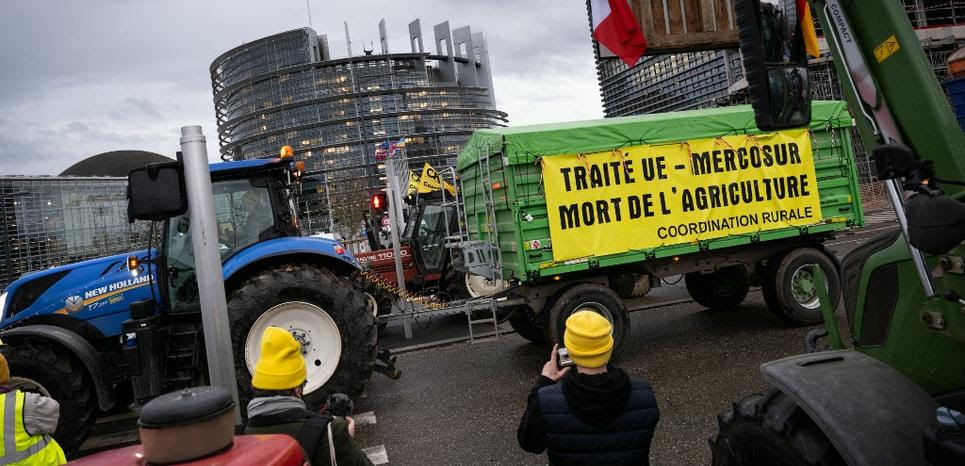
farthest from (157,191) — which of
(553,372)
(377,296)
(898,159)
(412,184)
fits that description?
(412,184)

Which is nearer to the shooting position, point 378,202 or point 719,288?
point 719,288

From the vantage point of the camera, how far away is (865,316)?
233 cm

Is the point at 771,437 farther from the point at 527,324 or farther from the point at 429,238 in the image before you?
the point at 429,238

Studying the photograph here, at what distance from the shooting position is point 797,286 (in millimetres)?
6980

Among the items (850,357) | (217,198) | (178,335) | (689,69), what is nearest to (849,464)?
(850,357)

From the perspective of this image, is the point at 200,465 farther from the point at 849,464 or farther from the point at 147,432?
the point at 849,464

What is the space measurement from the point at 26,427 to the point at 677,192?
5957 millimetres

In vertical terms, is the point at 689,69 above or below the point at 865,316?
above

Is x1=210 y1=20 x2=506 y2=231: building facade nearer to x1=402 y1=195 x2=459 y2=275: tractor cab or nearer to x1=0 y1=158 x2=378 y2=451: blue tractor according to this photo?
x1=402 y1=195 x2=459 y2=275: tractor cab

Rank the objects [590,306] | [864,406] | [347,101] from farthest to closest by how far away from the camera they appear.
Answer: [347,101] < [590,306] < [864,406]

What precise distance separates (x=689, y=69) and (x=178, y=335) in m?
47.4

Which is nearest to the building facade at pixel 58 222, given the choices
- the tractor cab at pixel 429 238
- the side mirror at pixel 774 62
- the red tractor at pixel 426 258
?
the red tractor at pixel 426 258

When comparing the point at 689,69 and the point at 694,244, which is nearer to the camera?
the point at 694,244

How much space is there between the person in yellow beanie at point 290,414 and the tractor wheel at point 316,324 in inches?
116
